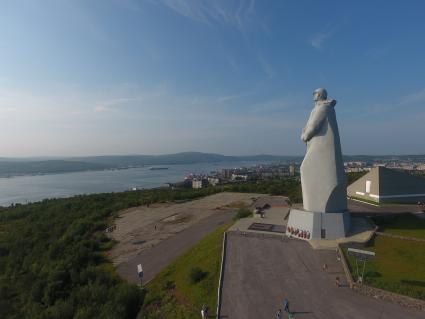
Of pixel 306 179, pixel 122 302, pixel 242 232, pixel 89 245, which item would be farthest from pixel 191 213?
pixel 122 302

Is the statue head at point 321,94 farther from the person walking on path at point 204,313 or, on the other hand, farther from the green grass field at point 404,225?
the person walking on path at point 204,313

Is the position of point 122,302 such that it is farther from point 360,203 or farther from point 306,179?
point 360,203

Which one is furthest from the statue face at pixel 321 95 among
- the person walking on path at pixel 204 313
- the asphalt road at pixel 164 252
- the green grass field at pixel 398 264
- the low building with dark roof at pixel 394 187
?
the low building with dark roof at pixel 394 187

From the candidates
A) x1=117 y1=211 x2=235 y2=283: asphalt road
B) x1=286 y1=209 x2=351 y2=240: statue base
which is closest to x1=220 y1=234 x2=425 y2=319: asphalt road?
x1=286 y1=209 x2=351 y2=240: statue base

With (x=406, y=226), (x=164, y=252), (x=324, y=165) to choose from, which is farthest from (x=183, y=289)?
(x=406, y=226)

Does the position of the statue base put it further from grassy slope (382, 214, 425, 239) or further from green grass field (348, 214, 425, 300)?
grassy slope (382, 214, 425, 239)

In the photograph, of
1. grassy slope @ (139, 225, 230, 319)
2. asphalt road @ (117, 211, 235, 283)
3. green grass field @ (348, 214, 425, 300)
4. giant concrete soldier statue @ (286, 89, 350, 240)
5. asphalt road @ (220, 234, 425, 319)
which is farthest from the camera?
giant concrete soldier statue @ (286, 89, 350, 240)

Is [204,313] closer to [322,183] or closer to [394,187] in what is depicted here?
[322,183]
